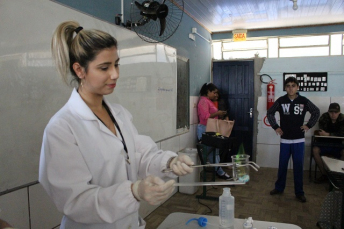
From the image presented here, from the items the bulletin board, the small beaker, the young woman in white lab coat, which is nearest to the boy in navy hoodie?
the bulletin board

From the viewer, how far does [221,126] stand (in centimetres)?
429

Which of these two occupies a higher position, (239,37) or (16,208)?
(239,37)

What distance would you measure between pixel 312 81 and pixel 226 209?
Answer: 462 centimetres

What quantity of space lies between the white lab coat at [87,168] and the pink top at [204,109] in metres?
3.45

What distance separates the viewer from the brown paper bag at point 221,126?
14.0 ft

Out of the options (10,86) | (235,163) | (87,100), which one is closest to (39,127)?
(10,86)

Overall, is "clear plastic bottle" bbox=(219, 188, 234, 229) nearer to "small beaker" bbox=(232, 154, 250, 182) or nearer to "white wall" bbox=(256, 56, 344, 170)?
"small beaker" bbox=(232, 154, 250, 182)

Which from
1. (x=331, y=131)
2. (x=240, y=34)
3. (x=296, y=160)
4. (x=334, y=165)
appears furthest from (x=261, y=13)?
(x=334, y=165)

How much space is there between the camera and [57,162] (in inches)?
37.5

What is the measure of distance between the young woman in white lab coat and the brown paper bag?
9.89 ft

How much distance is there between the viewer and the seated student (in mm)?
4406

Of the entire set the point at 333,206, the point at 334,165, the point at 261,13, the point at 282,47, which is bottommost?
the point at 333,206

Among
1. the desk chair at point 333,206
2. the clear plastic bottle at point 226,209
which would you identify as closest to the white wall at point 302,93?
the desk chair at point 333,206

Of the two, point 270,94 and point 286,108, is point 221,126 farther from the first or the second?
point 270,94
